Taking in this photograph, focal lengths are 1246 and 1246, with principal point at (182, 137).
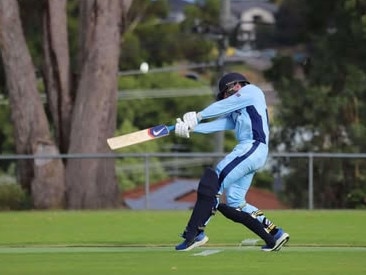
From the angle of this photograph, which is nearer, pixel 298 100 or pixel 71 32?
pixel 298 100

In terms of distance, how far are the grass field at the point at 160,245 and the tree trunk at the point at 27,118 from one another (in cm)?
365

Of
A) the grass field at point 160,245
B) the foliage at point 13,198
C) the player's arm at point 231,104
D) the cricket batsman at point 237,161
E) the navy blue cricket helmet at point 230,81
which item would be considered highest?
the navy blue cricket helmet at point 230,81

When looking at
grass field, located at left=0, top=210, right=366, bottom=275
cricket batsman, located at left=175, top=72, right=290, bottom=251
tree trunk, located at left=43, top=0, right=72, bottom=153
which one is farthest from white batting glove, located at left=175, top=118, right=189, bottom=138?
tree trunk, located at left=43, top=0, right=72, bottom=153

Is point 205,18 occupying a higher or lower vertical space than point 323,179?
higher

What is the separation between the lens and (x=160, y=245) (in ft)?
48.4

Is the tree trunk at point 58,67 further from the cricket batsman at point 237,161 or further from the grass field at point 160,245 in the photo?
the cricket batsman at point 237,161

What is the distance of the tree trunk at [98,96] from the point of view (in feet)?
83.9

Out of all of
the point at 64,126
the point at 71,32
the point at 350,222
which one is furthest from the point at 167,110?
the point at 350,222

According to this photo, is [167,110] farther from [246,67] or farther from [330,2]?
[330,2]

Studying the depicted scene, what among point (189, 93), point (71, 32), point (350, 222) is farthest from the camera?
point (189, 93)

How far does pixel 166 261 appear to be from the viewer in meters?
12.1

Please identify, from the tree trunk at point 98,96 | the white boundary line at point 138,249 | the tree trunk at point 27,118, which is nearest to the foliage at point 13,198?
the tree trunk at point 27,118

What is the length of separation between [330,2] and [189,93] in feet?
119

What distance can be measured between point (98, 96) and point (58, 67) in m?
1.72
